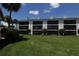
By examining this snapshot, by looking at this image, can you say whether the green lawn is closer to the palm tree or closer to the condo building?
the condo building

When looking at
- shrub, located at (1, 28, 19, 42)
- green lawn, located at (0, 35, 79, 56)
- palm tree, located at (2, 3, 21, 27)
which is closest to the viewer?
green lawn, located at (0, 35, 79, 56)

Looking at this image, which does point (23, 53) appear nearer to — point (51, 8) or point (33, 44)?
point (33, 44)

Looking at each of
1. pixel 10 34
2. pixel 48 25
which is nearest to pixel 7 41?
pixel 10 34

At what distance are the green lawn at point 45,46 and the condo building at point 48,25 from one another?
21cm

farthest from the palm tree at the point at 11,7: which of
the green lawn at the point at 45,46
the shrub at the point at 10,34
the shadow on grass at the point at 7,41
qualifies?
the green lawn at the point at 45,46

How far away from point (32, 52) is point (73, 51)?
1306mm

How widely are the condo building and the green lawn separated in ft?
0.69

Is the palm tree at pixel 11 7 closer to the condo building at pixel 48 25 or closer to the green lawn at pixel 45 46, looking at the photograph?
the condo building at pixel 48 25

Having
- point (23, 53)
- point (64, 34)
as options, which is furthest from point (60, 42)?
point (23, 53)

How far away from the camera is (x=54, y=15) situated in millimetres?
15578

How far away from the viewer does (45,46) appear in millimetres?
15422

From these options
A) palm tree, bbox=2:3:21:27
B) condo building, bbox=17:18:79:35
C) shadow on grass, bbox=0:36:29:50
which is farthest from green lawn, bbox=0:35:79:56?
palm tree, bbox=2:3:21:27

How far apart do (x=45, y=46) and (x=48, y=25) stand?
77 centimetres

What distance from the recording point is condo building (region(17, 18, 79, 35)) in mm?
15586
